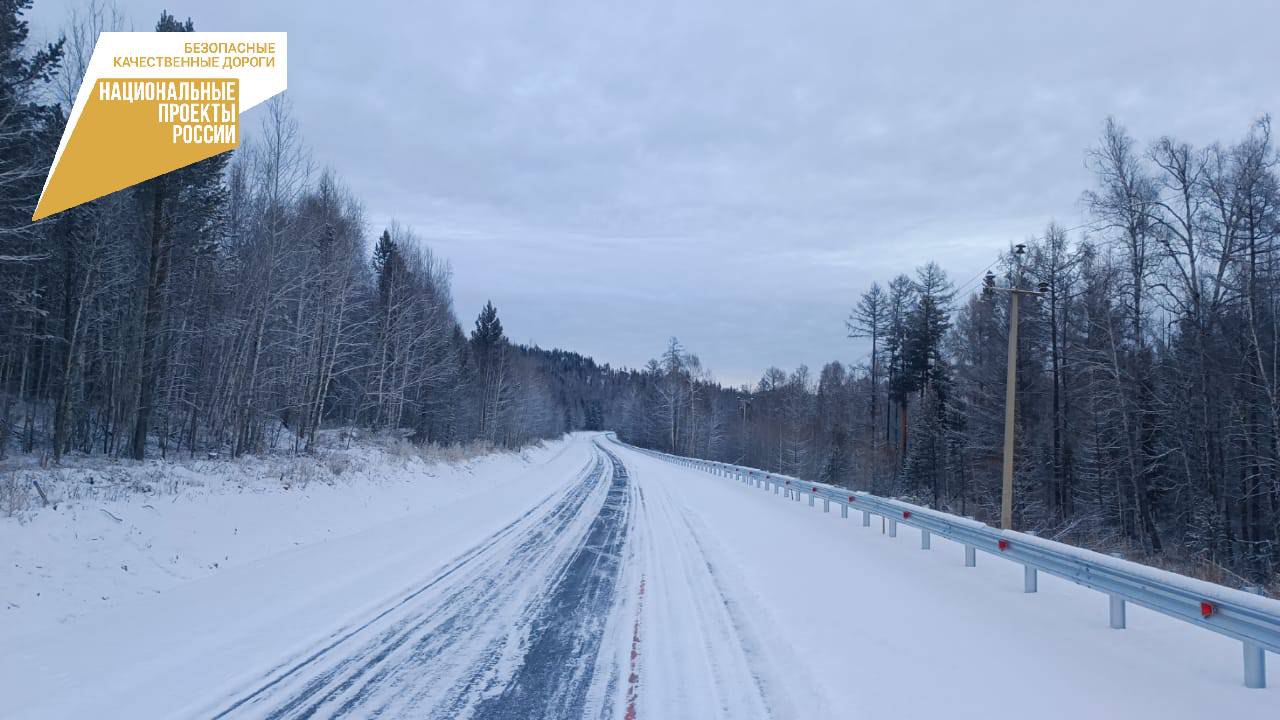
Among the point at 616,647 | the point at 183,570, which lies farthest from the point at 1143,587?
the point at 183,570

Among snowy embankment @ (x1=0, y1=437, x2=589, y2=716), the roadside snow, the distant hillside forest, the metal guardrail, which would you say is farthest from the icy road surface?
the distant hillside forest

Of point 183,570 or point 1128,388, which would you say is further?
point 1128,388

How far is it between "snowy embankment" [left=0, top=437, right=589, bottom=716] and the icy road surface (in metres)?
0.04

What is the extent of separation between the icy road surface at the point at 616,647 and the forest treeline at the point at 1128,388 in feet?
39.4

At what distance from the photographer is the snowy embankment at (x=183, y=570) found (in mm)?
5480

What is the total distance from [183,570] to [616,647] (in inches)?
249

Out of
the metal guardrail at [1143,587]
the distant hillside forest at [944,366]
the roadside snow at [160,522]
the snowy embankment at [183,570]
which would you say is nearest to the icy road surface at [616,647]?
the snowy embankment at [183,570]

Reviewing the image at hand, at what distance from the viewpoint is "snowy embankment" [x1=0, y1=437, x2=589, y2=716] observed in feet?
18.0

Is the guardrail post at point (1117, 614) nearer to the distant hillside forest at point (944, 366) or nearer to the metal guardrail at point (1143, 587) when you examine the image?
the metal guardrail at point (1143, 587)

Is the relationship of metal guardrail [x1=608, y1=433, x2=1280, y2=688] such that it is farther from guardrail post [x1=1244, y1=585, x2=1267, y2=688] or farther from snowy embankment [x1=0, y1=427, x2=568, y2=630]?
snowy embankment [x1=0, y1=427, x2=568, y2=630]

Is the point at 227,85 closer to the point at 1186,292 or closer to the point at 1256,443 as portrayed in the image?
the point at 1186,292

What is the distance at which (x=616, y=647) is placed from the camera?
6.32 metres

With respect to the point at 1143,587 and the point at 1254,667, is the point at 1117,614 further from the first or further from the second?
the point at 1254,667

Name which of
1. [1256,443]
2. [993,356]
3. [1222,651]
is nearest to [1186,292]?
[1256,443]
